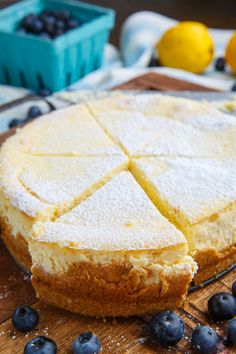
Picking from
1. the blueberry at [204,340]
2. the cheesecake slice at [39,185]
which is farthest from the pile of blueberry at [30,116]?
the blueberry at [204,340]

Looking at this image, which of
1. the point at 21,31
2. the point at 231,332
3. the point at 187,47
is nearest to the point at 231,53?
the point at 187,47

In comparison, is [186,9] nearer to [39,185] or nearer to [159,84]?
[159,84]

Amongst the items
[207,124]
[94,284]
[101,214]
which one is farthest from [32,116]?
[94,284]

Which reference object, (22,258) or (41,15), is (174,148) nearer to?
(22,258)

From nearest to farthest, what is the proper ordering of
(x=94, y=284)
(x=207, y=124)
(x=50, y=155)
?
(x=94, y=284)
(x=50, y=155)
(x=207, y=124)

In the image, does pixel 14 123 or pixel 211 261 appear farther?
pixel 14 123

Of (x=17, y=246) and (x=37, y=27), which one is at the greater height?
(x=37, y=27)

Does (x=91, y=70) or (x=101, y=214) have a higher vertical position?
(x=101, y=214)

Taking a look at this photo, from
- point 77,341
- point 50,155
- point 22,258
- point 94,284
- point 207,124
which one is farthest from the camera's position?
point 207,124
